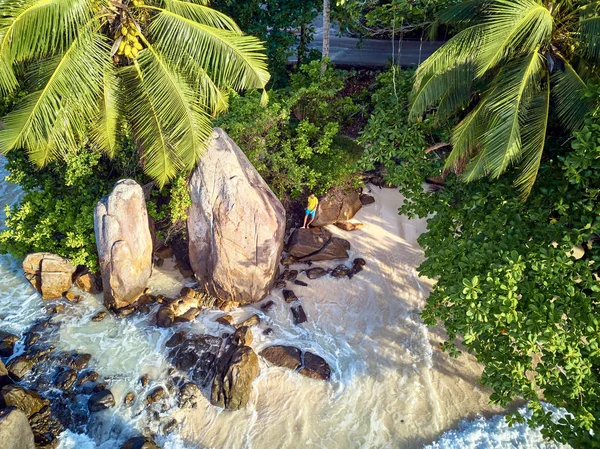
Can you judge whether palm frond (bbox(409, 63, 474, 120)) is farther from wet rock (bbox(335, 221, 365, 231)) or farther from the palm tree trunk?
the palm tree trunk

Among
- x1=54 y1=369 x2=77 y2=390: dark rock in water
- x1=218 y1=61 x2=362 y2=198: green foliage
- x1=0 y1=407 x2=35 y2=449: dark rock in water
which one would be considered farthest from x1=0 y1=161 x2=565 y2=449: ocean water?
x1=218 y1=61 x2=362 y2=198: green foliage

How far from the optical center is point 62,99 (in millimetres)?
8445

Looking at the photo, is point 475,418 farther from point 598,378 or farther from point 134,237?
point 134,237

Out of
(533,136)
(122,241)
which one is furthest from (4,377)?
(533,136)

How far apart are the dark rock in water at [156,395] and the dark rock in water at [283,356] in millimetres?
2079

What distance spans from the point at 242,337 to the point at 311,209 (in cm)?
380

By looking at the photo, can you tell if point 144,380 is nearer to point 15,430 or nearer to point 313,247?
point 15,430

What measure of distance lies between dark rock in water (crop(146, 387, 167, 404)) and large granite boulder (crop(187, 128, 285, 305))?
8.26 ft

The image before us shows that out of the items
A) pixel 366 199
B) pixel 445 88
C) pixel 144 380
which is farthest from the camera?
pixel 366 199

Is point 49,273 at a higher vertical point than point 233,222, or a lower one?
lower

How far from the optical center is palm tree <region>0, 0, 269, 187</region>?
8.20m

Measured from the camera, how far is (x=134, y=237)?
10.4 m

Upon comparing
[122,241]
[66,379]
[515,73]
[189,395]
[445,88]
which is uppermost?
[515,73]

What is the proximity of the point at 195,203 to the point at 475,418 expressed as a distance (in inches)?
290
